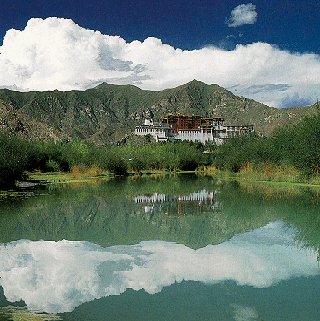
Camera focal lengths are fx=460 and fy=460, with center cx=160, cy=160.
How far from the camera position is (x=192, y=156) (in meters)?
89.9

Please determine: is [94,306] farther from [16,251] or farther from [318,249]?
[318,249]

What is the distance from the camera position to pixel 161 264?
13.3m

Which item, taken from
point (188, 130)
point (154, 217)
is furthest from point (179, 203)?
point (188, 130)

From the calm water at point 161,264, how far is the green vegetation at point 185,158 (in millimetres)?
16241

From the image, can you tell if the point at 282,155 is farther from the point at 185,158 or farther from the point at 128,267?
the point at 128,267

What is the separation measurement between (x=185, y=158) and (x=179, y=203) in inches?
2267

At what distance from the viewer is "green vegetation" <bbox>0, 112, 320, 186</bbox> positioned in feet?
136

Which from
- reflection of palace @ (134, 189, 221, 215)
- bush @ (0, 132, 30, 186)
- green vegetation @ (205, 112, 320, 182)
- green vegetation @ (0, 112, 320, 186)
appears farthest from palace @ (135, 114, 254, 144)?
reflection of palace @ (134, 189, 221, 215)

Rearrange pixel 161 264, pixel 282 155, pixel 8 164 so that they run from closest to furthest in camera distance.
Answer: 1. pixel 161 264
2. pixel 8 164
3. pixel 282 155

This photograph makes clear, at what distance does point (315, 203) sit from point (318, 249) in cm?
1251

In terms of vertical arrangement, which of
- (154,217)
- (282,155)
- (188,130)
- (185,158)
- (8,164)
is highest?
(188,130)

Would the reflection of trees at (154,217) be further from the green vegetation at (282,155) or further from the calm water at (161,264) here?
the green vegetation at (282,155)

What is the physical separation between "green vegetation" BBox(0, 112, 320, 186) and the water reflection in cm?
2307

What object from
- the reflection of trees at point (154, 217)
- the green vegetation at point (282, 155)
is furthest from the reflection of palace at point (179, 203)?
the green vegetation at point (282, 155)
